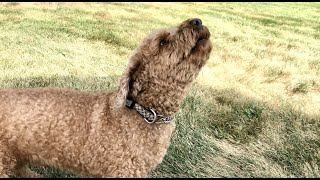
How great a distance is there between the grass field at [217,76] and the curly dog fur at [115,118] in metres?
0.92

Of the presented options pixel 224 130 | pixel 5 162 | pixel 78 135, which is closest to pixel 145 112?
pixel 78 135

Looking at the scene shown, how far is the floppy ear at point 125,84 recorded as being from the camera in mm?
4031

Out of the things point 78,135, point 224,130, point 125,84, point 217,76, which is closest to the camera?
point 125,84

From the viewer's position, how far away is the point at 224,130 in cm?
609

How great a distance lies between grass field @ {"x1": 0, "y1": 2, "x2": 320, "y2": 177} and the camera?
17.5 ft

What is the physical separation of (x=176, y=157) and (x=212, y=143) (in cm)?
54

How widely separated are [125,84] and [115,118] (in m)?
0.35

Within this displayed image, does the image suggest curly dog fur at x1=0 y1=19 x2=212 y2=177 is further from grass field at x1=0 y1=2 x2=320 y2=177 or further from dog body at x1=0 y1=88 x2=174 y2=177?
grass field at x1=0 y1=2 x2=320 y2=177

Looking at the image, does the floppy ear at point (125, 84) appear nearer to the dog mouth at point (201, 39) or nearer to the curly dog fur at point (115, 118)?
the curly dog fur at point (115, 118)

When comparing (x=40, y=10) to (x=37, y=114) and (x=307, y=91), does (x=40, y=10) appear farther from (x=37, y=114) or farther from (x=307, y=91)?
(x=37, y=114)

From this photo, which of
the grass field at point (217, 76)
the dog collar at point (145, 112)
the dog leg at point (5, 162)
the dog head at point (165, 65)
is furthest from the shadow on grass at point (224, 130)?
the dog head at point (165, 65)

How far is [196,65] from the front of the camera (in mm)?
4160

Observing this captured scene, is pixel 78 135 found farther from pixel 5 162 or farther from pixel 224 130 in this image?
pixel 224 130

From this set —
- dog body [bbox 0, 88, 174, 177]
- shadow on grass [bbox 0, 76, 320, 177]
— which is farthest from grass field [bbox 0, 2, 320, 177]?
dog body [bbox 0, 88, 174, 177]
